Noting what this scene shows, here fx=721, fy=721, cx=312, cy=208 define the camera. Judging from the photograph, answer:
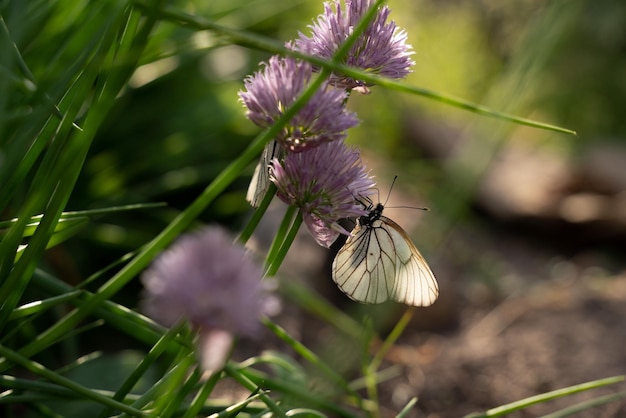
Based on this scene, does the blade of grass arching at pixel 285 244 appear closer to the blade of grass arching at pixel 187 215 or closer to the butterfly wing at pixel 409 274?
the blade of grass arching at pixel 187 215

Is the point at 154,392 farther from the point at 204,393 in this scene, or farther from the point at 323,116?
the point at 323,116

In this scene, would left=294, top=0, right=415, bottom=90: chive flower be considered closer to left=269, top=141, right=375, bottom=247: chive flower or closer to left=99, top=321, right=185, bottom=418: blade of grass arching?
left=269, top=141, right=375, bottom=247: chive flower

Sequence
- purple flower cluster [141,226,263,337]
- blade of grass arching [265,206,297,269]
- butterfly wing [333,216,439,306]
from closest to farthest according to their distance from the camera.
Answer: purple flower cluster [141,226,263,337], blade of grass arching [265,206,297,269], butterfly wing [333,216,439,306]

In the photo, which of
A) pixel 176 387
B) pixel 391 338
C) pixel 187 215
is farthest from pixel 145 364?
pixel 391 338

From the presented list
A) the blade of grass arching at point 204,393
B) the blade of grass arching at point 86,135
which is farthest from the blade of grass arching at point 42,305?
the blade of grass arching at point 204,393

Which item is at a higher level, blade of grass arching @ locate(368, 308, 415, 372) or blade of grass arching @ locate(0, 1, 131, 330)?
blade of grass arching @ locate(368, 308, 415, 372)

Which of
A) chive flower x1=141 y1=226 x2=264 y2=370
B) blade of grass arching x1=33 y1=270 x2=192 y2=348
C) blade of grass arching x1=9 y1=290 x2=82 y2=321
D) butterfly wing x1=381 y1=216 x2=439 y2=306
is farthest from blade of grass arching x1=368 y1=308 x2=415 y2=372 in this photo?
chive flower x1=141 y1=226 x2=264 y2=370
